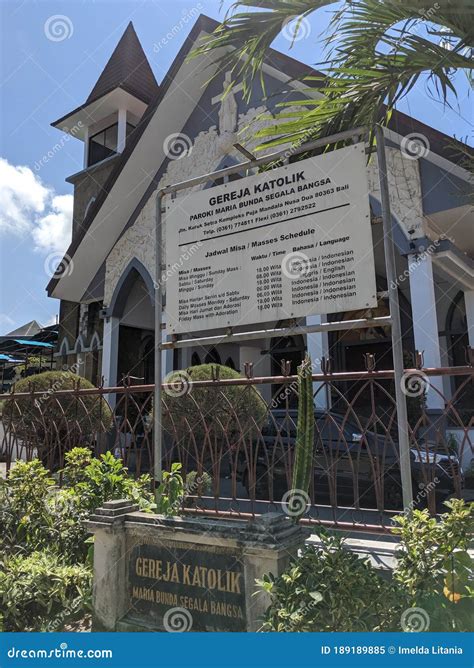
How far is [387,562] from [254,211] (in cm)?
266

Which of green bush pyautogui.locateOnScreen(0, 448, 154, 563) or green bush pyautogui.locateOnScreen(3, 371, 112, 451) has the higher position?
green bush pyautogui.locateOnScreen(3, 371, 112, 451)

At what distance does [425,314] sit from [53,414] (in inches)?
280

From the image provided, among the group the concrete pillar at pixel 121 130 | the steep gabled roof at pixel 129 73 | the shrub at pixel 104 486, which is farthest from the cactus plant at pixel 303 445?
the steep gabled roof at pixel 129 73

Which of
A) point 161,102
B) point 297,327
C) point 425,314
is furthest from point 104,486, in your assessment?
point 161,102

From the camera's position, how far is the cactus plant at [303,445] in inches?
125

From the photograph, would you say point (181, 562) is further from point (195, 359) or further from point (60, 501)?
point (195, 359)

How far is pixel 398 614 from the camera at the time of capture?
7.63 ft

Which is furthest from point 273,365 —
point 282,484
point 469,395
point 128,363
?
point 282,484

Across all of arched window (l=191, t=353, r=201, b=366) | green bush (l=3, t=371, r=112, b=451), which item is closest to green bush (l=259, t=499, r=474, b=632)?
green bush (l=3, t=371, r=112, b=451)

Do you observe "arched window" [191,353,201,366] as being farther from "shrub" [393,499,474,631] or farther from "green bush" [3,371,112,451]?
"shrub" [393,499,474,631]

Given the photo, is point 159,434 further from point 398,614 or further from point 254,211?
point 398,614

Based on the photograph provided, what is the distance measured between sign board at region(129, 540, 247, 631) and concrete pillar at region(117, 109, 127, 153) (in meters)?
16.6

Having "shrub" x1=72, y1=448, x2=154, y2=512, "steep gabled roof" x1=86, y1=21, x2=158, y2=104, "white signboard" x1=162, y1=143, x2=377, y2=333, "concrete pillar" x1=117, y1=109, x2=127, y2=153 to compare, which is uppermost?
"steep gabled roof" x1=86, y1=21, x2=158, y2=104

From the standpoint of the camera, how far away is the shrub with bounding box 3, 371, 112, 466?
5.92 m
